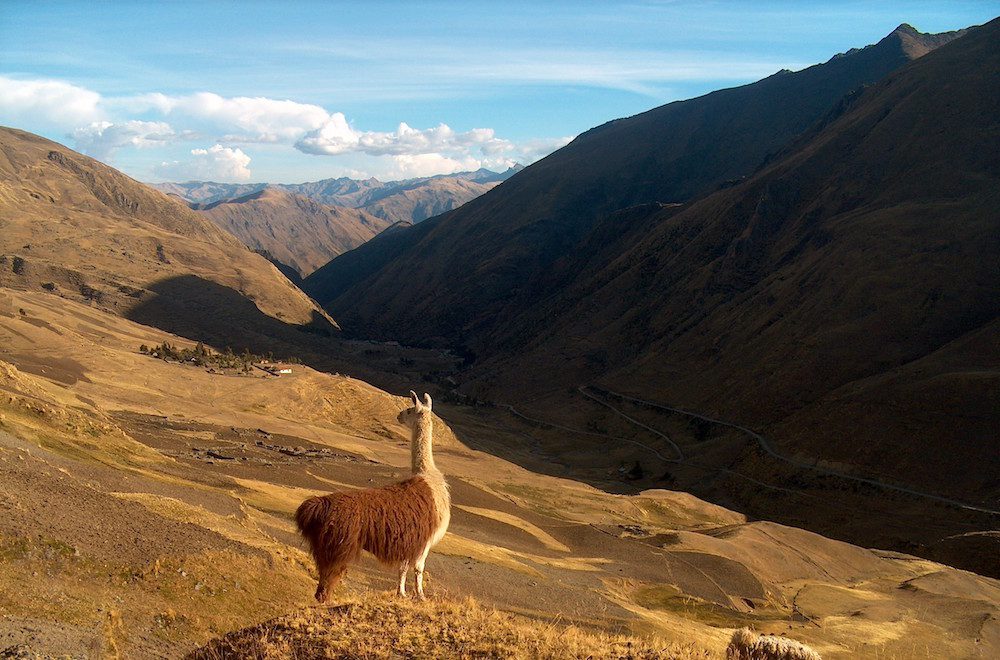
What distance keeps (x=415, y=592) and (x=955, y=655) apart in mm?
23718

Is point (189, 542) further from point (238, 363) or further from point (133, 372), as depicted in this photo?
point (238, 363)

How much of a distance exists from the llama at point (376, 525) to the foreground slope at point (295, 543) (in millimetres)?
814

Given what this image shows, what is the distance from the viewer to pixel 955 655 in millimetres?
26438

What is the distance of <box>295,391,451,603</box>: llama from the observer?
37.4ft

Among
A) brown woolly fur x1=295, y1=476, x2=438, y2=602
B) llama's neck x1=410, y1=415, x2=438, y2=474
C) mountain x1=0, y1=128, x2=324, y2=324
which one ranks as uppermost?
mountain x1=0, y1=128, x2=324, y2=324

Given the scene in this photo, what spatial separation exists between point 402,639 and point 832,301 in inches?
3712

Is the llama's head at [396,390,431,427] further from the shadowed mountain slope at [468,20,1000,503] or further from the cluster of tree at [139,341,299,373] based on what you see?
the cluster of tree at [139,341,299,373]

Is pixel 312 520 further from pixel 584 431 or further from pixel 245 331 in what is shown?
pixel 245 331

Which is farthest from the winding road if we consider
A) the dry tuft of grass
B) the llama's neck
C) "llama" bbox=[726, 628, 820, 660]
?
the llama's neck

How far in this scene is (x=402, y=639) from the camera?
33.4ft

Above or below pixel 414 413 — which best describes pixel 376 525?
below

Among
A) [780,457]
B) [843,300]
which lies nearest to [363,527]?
[780,457]

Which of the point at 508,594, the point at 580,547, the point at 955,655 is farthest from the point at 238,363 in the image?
the point at 955,655

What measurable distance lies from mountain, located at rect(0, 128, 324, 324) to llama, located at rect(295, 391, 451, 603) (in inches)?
4186
